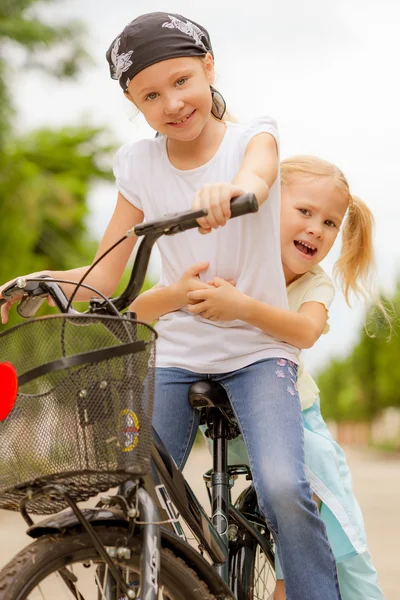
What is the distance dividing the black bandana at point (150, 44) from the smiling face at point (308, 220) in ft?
Result: 1.95

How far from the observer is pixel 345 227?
3.13 metres

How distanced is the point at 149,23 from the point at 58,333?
90 cm

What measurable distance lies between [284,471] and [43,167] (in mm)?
17187

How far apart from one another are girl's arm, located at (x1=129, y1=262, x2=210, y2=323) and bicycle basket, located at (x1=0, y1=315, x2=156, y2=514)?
0.55 metres

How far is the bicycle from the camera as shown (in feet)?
6.19

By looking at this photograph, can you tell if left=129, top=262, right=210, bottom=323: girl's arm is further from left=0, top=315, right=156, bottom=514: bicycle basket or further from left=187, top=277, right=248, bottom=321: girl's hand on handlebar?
left=0, top=315, right=156, bottom=514: bicycle basket

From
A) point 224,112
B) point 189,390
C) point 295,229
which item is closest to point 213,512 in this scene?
point 189,390

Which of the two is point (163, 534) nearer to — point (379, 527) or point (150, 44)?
point (150, 44)

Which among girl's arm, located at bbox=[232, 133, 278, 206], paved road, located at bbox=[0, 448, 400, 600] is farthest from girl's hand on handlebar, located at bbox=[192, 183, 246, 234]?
paved road, located at bbox=[0, 448, 400, 600]

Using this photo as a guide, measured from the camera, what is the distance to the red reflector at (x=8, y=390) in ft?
6.26

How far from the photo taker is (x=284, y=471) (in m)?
2.39

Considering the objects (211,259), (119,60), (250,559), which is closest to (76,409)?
(211,259)

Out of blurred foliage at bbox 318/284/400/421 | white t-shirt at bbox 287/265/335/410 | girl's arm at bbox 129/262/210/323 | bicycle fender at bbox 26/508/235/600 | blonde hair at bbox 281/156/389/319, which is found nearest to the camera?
bicycle fender at bbox 26/508/235/600

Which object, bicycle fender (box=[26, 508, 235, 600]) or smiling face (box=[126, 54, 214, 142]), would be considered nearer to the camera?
bicycle fender (box=[26, 508, 235, 600])
